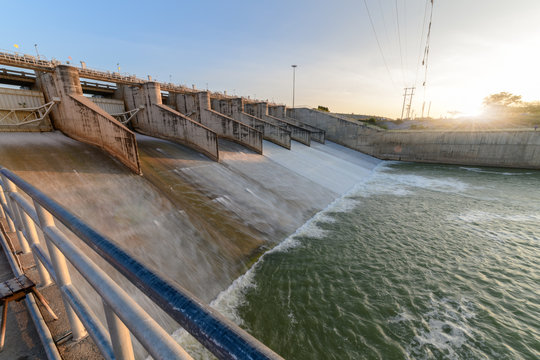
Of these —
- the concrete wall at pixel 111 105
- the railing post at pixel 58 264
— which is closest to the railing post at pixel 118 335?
the railing post at pixel 58 264

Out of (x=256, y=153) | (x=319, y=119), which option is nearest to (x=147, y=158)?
(x=256, y=153)

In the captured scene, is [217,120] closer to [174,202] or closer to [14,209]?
[174,202]

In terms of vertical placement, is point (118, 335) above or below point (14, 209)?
above

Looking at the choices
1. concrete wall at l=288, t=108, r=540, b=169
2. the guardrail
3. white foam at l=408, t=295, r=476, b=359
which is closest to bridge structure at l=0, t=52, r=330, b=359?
the guardrail

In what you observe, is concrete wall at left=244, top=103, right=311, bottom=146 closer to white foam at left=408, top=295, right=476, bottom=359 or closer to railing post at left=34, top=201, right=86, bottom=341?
white foam at left=408, top=295, right=476, bottom=359

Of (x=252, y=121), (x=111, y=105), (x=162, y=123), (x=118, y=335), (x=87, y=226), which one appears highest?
(x=111, y=105)

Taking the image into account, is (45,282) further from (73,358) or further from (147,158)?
(147,158)

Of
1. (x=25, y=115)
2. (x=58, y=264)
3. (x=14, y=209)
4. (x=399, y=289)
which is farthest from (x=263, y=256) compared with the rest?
(x=25, y=115)

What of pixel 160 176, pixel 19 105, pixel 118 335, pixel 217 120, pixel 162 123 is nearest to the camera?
pixel 118 335
